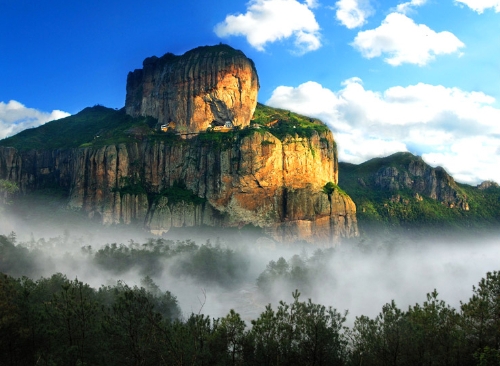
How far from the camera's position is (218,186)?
11094 centimetres

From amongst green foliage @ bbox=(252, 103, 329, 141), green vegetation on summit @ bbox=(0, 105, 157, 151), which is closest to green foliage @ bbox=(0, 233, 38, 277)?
green vegetation on summit @ bbox=(0, 105, 157, 151)

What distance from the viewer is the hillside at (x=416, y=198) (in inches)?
5669

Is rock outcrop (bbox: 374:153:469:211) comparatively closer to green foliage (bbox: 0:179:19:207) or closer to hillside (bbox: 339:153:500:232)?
hillside (bbox: 339:153:500:232)

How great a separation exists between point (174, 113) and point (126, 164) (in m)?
21.4

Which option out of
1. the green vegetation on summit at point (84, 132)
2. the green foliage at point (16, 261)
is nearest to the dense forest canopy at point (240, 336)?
the green foliage at point (16, 261)

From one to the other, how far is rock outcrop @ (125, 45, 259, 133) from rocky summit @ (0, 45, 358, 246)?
29cm

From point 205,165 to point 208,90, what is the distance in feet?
74.2

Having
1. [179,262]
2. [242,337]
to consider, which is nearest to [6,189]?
[179,262]

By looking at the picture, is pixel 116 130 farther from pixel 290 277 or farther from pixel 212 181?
pixel 290 277

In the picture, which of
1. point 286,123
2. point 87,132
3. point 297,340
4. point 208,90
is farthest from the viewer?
point 87,132

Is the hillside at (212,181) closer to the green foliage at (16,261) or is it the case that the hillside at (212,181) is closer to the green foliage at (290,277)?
the green foliage at (290,277)

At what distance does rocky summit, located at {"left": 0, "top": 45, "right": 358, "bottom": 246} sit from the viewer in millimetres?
108625

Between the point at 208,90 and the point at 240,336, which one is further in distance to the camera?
the point at 208,90

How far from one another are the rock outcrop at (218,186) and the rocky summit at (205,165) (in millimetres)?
261
